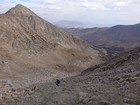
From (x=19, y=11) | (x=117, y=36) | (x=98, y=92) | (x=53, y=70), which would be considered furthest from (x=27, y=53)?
(x=117, y=36)

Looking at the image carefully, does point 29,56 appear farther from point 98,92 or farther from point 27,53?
point 98,92

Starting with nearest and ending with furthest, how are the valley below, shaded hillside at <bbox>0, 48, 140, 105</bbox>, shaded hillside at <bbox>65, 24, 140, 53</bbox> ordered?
1. shaded hillside at <bbox>0, 48, 140, 105</bbox>
2. the valley below
3. shaded hillside at <bbox>65, 24, 140, 53</bbox>

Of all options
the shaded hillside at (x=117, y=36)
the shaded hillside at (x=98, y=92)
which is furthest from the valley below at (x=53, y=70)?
the shaded hillside at (x=117, y=36)

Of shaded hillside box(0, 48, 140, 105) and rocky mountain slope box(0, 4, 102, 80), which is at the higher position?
rocky mountain slope box(0, 4, 102, 80)

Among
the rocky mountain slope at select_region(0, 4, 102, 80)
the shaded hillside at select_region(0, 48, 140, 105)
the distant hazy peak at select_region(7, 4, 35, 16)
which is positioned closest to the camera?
the shaded hillside at select_region(0, 48, 140, 105)

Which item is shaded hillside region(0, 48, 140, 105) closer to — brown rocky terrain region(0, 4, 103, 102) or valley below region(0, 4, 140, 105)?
valley below region(0, 4, 140, 105)

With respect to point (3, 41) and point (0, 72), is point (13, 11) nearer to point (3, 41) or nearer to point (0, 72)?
point (3, 41)

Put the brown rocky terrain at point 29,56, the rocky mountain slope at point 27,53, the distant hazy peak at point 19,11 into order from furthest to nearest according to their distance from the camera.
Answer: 1. the distant hazy peak at point 19,11
2. the rocky mountain slope at point 27,53
3. the brown rocky terrain at point 29,56

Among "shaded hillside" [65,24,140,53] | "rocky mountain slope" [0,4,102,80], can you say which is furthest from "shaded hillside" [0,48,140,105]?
"shaded hillside" [65,24,140,53]

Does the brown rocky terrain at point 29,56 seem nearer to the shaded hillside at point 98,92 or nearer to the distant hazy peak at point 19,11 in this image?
the distant hazy peak at point 19,11

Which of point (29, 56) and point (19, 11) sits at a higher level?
point (19, 11)

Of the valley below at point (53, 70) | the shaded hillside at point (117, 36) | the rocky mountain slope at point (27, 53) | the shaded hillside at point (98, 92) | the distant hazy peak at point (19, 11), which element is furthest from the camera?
the shaded hillside at point (117, 36)
